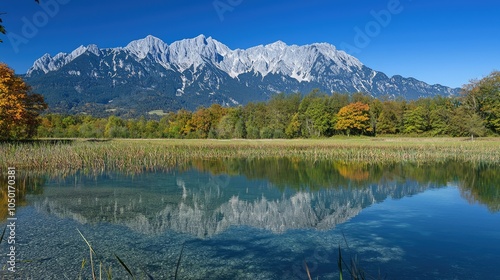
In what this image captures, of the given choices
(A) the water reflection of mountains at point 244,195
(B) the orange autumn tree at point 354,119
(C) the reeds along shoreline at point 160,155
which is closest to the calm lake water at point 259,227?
(A) the water reflection of mountains at point 244,195

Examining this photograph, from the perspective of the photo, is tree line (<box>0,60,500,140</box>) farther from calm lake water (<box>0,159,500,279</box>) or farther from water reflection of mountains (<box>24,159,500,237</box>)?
calm lake water (<box>0,159,500,279</box>)

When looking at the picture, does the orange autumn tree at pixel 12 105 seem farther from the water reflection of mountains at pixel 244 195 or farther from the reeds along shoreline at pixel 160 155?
the water reflection of mountains at pixel 244 195

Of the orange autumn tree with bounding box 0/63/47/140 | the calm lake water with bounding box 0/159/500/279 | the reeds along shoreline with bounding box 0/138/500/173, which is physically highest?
the orange autumn tree with bounding box 0/63/47/140

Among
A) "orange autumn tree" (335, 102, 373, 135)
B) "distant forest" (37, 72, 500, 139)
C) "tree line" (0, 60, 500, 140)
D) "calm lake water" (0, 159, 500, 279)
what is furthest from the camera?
"orange autumn tree" (335, 102, 373, 135)

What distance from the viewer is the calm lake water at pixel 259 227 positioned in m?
7.88

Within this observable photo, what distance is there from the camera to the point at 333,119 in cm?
7919

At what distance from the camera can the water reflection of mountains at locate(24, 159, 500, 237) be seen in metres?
12.2

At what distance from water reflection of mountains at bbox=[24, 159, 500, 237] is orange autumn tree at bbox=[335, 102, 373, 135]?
49769 mm

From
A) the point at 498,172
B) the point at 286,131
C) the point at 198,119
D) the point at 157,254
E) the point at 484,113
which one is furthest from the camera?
the point at 198,119

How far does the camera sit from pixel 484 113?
216ft

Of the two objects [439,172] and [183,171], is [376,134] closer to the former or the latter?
[439,172]

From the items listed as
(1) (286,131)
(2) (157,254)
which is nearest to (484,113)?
(1) (286,131)

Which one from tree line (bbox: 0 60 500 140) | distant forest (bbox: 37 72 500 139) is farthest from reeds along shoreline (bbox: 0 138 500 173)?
distant forest (bbox: 37 72 500 139)

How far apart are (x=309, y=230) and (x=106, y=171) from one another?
18.4 metres
